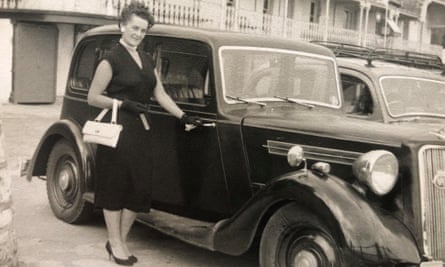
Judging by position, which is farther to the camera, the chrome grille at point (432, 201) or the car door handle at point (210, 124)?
the car door handle at point (210, 124)

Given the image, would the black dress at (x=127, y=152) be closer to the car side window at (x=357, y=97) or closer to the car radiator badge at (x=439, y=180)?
the car radiator badge at (x=439, y=180)

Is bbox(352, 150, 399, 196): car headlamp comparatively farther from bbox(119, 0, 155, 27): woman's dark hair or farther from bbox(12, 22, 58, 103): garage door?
bbox(12, 22, 58, 103): garage door

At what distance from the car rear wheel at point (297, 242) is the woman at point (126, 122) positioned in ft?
3.53

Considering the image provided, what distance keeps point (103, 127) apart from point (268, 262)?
59.8 inches

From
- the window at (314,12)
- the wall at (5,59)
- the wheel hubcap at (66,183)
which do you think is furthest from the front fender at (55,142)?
the window at (314,12)

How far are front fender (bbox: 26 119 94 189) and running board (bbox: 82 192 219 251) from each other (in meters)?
0.82

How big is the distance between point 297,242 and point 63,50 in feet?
53.8

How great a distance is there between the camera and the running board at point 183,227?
4535 mm

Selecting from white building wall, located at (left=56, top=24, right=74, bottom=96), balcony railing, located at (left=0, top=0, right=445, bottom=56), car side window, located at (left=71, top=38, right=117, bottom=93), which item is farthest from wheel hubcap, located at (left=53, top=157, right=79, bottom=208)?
white building wall, located at (left=56, top=24, right=74, bottom=96)

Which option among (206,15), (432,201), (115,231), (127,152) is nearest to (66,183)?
(115,231)

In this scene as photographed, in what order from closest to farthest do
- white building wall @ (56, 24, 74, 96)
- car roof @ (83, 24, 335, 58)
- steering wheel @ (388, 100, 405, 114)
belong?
car roof @ (83, 24, 335, 58) → steering wheel @ (388, 100, 405, 114) → white building wall @ (56, 24, 74, 96)

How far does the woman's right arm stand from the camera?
4562 mm

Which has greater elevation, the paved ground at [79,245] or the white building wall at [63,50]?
the white building wall at [63,50]

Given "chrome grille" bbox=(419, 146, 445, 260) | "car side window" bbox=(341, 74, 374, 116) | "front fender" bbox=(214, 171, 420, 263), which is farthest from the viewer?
"car side window" bbox=(341, 74, 374, 116)
